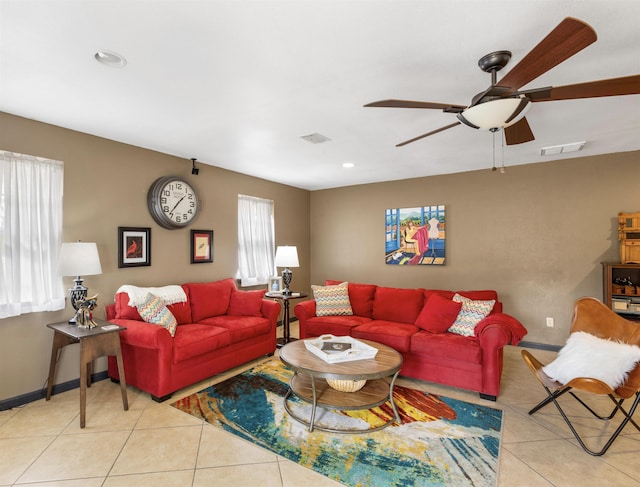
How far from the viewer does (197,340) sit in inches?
130

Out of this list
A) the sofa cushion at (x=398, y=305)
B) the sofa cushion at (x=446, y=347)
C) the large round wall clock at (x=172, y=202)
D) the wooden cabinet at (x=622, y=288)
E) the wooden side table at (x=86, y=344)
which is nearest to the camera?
the wooden side table at (x=86, y=344)

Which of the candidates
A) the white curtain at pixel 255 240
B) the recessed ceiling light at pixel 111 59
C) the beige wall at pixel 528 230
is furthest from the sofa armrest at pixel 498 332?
the recessed ceiling light at pixel 111 59

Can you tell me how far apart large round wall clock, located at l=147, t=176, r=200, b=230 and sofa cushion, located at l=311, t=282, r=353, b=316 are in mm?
1941

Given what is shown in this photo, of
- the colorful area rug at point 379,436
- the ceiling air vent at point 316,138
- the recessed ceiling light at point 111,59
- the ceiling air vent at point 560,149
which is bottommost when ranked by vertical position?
the colorful area rug at point 379,436

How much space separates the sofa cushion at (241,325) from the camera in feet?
12.3

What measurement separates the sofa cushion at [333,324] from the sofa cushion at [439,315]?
0.76 metres

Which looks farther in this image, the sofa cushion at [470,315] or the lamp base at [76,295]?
the sofa cushion at [470,315]

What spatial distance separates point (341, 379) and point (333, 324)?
64.2 inches

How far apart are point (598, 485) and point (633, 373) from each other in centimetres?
83

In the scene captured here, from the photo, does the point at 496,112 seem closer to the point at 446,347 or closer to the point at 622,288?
the point at 446,347

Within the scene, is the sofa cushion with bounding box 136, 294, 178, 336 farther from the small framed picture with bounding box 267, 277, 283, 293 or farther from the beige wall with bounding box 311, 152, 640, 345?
the beige wall with bounding box 311, 152, 640, 345

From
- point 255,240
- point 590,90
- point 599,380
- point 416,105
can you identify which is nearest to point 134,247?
point 255,240

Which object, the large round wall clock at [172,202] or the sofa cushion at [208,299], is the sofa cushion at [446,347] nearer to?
the sofa cushion at [208,299]

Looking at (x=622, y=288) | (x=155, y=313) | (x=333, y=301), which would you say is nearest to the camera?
(x=155, y=313)
